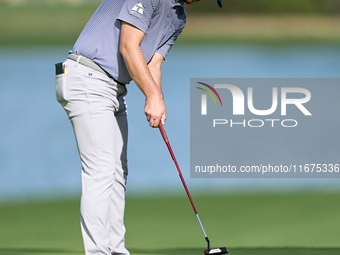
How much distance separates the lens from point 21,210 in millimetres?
3701

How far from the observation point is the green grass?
2.76 metres

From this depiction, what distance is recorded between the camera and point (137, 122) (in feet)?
16.2

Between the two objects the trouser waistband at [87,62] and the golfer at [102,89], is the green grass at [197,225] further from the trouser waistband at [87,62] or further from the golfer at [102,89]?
the trouser waistband at [87,62]

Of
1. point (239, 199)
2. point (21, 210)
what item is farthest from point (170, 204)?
point (21, 210)

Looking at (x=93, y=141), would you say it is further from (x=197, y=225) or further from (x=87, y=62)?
(x=197, y=225)

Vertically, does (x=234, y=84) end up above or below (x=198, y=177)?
above

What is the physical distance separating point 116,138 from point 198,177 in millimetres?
2447

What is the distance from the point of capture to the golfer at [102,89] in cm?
190

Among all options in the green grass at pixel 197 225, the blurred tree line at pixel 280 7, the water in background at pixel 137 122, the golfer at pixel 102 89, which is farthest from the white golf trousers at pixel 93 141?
the blurred tree line at pixel 280 7

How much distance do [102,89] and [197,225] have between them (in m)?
1.51

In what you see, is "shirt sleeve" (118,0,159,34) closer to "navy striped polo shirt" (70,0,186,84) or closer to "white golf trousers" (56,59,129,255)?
"navy striped polo shirt" (70,0,186,84)

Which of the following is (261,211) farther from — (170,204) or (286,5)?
(286,5)

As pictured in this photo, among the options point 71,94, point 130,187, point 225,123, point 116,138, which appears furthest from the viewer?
point 225,123

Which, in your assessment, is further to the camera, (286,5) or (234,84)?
(286,5)
